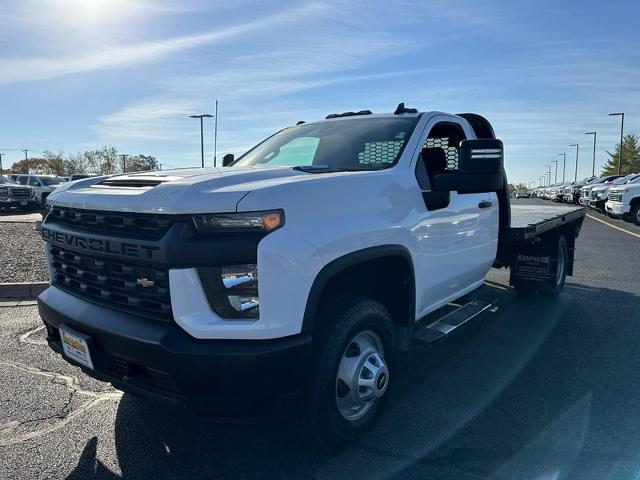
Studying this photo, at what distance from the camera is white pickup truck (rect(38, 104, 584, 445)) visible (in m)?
2.38

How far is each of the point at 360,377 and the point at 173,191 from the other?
143 cm

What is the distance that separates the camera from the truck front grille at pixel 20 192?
22406mm

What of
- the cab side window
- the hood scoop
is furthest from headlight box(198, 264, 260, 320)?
the cab side window

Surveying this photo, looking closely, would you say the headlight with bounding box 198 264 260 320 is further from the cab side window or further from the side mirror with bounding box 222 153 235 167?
the side mirror with bounding box 222 153 235 167

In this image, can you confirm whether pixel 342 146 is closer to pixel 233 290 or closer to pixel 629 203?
pixel 233 290

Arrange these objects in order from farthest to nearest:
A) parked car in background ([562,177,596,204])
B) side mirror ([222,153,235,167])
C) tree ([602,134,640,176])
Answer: tree ([602,134,640,176]), parked car in background ([562,177,596,204]), side mirror ([222,153,235,167])

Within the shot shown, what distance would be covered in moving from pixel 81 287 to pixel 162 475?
3.70 ft

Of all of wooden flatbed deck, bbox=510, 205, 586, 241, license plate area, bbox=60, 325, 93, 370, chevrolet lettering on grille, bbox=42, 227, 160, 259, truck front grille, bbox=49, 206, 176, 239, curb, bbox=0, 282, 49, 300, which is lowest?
curb, bbox=0, 282, 49, 300

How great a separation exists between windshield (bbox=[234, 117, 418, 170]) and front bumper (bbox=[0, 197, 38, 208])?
21680 millimetres

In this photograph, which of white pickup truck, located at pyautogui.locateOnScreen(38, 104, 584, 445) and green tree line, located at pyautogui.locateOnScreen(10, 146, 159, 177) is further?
Answer: green tree line, located at pyautogui.locateOnScreen(10, 146, 159, 177)

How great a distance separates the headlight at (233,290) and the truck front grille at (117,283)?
0.22 meters

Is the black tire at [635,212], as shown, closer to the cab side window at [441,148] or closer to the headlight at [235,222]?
the cab side window at [441,148]

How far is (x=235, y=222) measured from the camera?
2.43 m

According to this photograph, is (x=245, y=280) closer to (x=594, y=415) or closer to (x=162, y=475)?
(x=162, y=475)
